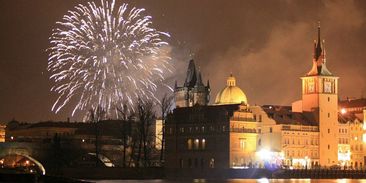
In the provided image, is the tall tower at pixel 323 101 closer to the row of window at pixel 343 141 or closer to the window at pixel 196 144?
the row of window at pixel 343 141

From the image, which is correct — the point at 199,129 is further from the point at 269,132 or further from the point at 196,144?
the point at 269,132

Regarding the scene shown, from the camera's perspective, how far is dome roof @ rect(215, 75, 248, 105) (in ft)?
586

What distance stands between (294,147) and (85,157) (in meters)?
36.0

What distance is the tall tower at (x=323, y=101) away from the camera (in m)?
174

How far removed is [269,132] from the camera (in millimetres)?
169625

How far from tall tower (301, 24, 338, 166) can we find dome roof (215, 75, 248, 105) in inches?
457

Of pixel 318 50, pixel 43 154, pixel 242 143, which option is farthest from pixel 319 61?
pixel 43 154

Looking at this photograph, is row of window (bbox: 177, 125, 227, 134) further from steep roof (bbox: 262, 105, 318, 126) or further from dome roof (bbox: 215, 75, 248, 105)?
dome roof (bbox: 215, 75, 248, 105)

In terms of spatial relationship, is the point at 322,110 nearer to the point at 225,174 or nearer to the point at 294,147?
the point at 294,147

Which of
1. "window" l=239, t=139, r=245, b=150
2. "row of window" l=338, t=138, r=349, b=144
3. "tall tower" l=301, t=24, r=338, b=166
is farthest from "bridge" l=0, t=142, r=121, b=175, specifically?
"row of window" l=338, t=138, r=349, b=144

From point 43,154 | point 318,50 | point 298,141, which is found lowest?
point 43,154

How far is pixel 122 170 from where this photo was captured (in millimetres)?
142125

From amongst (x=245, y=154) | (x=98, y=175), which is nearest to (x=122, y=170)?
(x=98, y=175)

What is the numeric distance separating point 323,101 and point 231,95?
16680 mm
